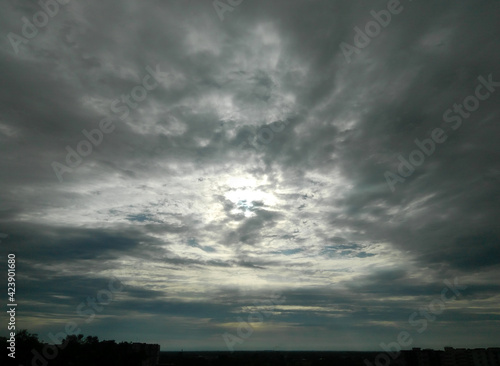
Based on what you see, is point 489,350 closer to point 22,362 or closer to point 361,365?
point 361,365

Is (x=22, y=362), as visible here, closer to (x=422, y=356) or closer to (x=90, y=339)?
(x=90, y=339)

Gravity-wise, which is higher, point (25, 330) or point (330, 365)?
point (25, 330)

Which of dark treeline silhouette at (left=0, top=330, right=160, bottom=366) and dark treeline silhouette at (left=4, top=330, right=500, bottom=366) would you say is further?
dark treeline silhouette at (left=4, top=330, right=500, bottom=366)

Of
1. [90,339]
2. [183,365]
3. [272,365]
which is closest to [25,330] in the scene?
[90,339]

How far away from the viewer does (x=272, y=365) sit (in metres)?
135

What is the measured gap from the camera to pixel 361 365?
5320 inches

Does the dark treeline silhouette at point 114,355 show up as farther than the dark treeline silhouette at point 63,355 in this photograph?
Yes

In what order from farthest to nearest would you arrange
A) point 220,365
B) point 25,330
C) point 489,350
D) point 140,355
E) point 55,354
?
point 220,365, point 489,350, point 25,330, point 140,355, point 55,354

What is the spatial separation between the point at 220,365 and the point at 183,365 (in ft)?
62.1

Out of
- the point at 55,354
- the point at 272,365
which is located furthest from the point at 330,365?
the point at 55,354

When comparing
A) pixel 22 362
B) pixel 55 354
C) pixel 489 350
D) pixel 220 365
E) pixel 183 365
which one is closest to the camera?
pixel 22 362

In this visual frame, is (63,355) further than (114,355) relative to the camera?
No

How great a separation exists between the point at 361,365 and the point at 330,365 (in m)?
13.0

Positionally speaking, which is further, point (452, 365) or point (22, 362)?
point (452, 365)
